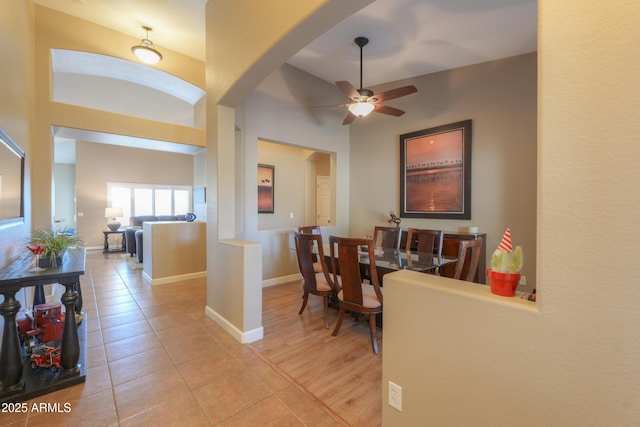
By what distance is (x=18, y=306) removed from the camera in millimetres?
1660

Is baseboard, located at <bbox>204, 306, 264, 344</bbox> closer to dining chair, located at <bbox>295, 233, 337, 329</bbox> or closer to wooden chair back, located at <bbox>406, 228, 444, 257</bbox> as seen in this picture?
dining chair, located at <bbox>295, 233, 337, 329</bbox>

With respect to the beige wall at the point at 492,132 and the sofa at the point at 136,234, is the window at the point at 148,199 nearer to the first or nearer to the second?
the sofa at the point at 136,234

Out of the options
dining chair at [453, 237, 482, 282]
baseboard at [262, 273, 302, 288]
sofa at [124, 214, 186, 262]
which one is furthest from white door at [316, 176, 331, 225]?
dining chair at [453, 237, 482, 282]

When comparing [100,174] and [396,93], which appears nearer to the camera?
[396,93]

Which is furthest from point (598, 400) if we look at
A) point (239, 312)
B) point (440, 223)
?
point (440, 223)

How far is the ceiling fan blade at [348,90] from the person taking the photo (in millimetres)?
3042

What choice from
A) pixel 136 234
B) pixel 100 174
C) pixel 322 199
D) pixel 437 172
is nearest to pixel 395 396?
pixel 437 172

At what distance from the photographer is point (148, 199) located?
29.3 feet

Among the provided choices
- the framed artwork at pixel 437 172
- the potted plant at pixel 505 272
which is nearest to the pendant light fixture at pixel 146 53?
the framed artwork at pixel 437 172

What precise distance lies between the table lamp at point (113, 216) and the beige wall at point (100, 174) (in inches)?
23.9

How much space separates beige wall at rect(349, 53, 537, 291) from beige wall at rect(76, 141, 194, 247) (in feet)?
26.8

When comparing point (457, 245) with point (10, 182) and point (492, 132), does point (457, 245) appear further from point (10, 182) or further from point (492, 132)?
point (10, 182)

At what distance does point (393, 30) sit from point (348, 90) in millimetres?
974

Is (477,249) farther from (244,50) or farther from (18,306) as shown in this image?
(18,306)
